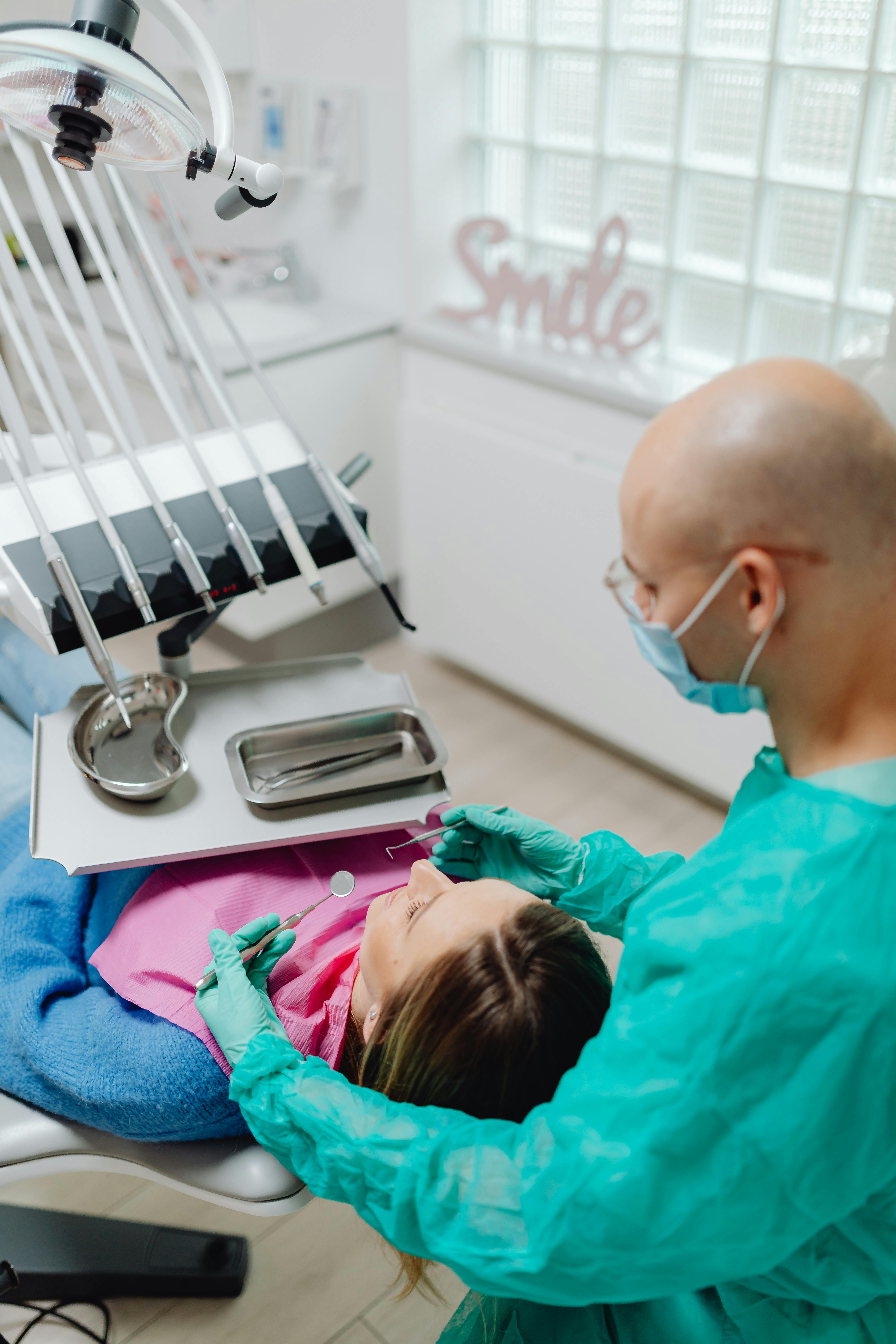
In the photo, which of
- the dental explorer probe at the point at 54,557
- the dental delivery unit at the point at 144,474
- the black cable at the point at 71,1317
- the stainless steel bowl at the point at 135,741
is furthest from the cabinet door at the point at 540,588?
the black cable at the point at 71,1317

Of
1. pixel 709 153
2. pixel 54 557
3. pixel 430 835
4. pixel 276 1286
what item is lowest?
pixel 276 1286

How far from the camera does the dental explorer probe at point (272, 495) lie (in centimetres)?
131

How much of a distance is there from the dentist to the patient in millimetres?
120

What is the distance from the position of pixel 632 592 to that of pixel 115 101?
0.59m

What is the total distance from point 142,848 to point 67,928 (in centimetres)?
21

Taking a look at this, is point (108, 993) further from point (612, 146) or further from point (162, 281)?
point (612, 146)

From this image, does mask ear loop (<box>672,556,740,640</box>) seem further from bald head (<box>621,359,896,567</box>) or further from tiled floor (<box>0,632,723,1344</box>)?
tiled floor (<box>0,632,723,1344</box>)

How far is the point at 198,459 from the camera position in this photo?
137cm

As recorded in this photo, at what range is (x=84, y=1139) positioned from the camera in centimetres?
111

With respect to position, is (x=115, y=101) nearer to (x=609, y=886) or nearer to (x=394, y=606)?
(x=394, y=606)

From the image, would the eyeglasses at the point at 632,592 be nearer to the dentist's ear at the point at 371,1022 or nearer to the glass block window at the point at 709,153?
the dentist's ear at the point at 371,1022

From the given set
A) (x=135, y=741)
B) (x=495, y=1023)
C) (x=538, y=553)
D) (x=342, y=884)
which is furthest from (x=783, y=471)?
(x=538, y=553)

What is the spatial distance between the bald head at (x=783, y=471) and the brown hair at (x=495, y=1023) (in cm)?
47

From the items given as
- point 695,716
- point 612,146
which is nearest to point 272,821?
point 695,716
